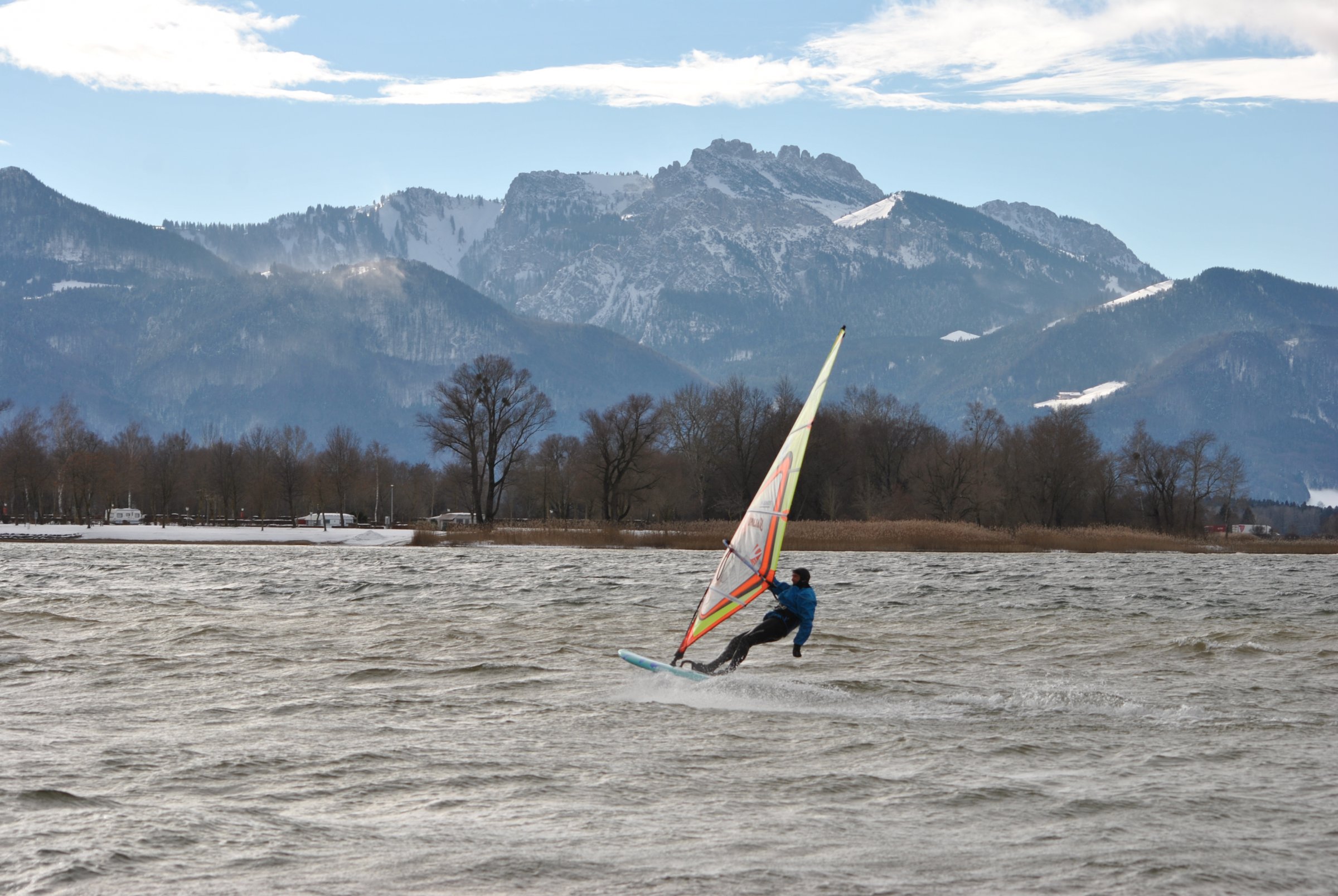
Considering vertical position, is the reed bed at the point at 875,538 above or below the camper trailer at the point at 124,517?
below

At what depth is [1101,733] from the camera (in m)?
16.5

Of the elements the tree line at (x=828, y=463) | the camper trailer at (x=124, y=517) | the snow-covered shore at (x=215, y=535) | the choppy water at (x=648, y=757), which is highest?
the tree line at (x=828, y=463)

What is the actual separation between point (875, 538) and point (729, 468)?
1444 inches

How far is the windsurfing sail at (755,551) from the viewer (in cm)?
1888

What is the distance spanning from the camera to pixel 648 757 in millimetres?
14570

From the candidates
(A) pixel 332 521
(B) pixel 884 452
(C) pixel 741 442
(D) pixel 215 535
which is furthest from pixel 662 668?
(A) pixel 332 521

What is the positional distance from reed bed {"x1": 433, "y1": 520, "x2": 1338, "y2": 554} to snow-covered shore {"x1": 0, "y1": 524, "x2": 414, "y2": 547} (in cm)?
707

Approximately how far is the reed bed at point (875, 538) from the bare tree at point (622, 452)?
1323 centimetres

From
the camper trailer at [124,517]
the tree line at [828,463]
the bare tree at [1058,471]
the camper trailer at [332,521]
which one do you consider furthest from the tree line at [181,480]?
the bare tree at [1058,471]

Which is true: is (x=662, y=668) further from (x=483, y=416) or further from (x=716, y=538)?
(x=483, y=416)

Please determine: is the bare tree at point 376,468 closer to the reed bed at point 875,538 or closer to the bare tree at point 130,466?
the bare tree at point 130,466

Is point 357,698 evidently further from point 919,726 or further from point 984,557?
point 984,557

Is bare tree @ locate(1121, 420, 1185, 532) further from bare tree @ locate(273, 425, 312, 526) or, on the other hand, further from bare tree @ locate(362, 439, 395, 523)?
bare tree @ locate(362, 439, 395, 523)

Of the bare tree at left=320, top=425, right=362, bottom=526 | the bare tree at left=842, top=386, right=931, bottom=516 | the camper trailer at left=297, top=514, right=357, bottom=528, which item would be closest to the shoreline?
the bare tree at left=842, top=386, right=931, bottom=516
